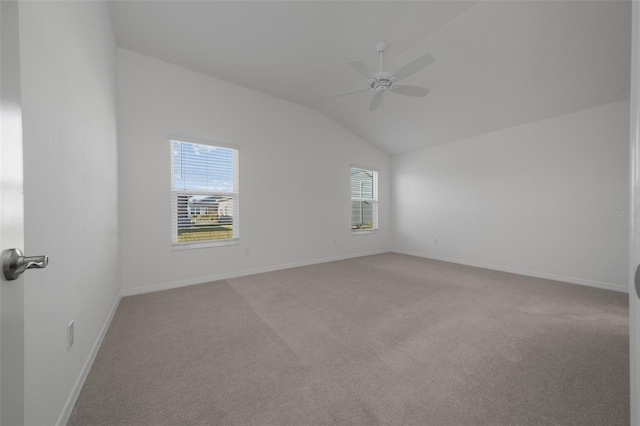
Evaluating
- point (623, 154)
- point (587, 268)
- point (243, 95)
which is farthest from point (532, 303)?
point (243, 95)

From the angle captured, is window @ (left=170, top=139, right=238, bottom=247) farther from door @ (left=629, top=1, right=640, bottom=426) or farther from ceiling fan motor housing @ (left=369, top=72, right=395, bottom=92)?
door @ (left=629, top=1, right=640, bottom=426)

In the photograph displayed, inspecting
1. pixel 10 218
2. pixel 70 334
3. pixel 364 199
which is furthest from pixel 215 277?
pixel 364 199

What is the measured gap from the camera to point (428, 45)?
3.00 metres

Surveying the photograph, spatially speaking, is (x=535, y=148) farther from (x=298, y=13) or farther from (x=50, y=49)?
(x=50, y=49)

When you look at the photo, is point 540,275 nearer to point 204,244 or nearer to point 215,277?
point 215,277

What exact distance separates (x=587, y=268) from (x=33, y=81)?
5914 mm

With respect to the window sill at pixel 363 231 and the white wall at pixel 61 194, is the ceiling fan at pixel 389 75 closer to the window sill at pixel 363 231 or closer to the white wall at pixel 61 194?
the white wall at pixel 61 194

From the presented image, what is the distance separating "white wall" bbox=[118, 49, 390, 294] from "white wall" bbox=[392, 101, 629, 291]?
1669 millimetres

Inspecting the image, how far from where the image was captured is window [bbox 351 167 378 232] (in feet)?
19.2

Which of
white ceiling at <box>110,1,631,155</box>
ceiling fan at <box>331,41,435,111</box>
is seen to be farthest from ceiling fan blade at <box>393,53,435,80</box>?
white ceiling at <box>110,1,631,155</box>

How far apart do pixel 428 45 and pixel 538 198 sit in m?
3.08

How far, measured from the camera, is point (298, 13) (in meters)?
2.64

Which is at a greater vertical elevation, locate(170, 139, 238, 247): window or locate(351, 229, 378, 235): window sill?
locate(170, 139, 238, 247): window

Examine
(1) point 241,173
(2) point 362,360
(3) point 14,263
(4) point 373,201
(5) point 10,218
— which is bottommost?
(2) point 362,360
